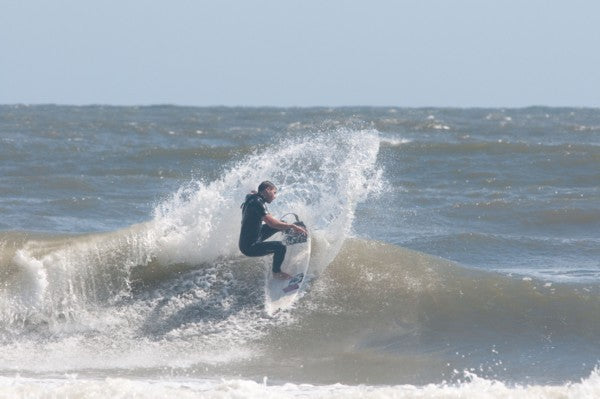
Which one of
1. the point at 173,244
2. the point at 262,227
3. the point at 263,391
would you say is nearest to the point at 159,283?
the point at 173,244

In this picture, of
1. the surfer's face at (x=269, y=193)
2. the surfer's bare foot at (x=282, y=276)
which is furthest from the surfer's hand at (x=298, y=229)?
the surfer's bare foot at (x=282, y=276)

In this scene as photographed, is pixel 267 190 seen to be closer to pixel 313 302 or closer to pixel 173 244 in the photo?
pixel 313 302

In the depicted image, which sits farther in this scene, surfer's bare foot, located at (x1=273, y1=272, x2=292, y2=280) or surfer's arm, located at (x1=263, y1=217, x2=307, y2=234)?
surfer's bare foot, located at (x1=273, y1=272, x2=292, y2=280)

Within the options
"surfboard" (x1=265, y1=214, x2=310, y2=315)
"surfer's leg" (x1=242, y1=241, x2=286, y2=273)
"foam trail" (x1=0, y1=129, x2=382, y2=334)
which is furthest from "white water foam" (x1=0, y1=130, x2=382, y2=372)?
"surfer's leg" (x1=242, y1=241, x2=286, y2=273)

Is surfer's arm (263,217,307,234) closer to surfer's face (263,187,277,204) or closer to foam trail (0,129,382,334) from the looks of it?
surfer's face (263,187,277,204)

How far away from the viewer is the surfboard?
36.8 feet

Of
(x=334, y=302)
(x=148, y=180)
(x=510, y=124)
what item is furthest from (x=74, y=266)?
(x=510, y=124)

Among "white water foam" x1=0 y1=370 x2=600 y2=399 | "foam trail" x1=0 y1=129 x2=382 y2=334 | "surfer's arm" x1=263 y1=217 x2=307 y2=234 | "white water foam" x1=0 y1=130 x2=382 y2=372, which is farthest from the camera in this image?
"foam trail" x1=0 y1=129 x2=382 y2=334

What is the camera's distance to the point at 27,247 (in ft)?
42.3

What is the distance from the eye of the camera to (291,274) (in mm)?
11344

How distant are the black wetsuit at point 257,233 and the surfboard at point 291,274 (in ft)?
0.56

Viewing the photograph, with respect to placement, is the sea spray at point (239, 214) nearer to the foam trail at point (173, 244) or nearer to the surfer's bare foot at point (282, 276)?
the foam trail at point (173, 244)

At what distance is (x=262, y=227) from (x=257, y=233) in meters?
0.18

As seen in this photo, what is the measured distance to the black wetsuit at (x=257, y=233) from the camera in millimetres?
10867
